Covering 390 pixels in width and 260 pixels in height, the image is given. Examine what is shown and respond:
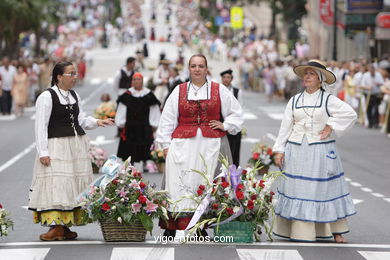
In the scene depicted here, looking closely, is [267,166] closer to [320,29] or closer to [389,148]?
[389,148]

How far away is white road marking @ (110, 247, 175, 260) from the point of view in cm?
1118

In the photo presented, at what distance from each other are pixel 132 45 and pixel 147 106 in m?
93.0

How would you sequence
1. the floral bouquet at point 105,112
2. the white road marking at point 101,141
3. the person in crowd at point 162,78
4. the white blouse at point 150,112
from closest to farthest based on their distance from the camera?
the white blouse at point 150,112, the floral bouquet at point 105,112, the white road marking at point 101,141, the person in crowd at point 162,78

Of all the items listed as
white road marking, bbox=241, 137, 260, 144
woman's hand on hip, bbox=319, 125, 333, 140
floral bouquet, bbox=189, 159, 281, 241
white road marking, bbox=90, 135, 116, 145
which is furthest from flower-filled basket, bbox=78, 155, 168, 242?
white road marking, bbox=241, 137, 260, 144

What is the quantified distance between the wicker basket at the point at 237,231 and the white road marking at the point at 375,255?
109 cm

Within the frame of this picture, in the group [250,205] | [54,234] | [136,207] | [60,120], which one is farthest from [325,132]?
[54,234]

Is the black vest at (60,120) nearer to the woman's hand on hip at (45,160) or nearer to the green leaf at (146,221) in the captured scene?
the woman's hand on hip at (45,160)

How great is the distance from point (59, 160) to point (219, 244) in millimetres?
1782

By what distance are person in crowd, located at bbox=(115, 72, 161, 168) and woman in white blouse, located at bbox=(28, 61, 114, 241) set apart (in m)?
7.09

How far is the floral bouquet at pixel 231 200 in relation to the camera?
1190cm

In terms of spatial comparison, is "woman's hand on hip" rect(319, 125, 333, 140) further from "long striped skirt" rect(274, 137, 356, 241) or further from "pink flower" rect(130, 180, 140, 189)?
"pink flower" rect(130, 180, 140, 189)

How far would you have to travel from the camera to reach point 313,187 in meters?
12.2

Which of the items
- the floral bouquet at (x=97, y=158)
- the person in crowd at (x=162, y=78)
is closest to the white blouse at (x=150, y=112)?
the floral bouquet at (x=97, y=158)

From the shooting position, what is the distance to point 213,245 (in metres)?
12.0
